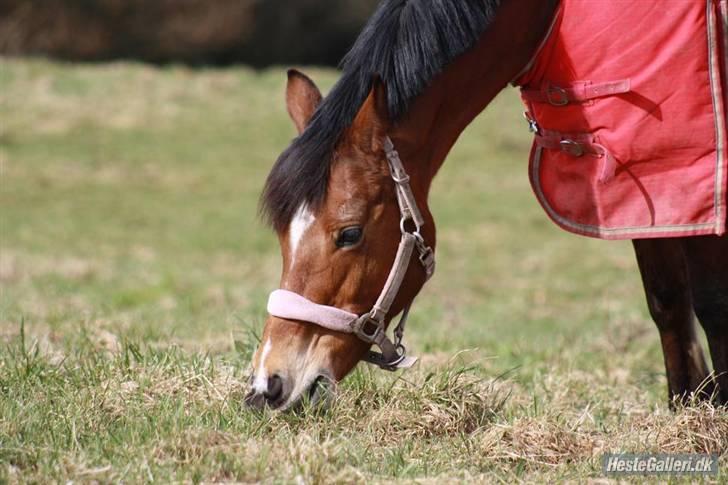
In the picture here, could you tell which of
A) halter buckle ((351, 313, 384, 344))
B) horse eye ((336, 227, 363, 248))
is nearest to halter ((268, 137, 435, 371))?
halter buckle ((351, 313, 384, 344))

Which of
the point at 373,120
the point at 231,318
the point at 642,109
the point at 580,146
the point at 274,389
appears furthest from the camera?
the point at 231,318

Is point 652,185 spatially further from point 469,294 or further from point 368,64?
point 469,294

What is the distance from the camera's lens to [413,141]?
10.6 feet

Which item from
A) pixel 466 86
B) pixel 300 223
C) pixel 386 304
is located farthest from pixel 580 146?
pixel 300 223

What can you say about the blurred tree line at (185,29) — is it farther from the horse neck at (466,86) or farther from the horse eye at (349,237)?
the horse eye at (349,237)

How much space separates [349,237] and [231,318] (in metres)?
1.93

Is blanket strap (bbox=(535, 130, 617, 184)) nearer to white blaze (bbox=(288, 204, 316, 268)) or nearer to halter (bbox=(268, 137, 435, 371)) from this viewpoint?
halter (bbox=(268, 137, 435, 371))

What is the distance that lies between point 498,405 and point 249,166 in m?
10.8

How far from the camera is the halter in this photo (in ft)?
10.00

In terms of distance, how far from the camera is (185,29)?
21734 millimetres

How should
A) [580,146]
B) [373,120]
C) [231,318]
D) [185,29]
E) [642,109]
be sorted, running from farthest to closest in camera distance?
[185,29], [231,318], [580,146], [642,109], [373,120]

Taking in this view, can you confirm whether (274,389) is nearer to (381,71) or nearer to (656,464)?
(381,71)

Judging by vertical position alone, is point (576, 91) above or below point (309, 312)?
above

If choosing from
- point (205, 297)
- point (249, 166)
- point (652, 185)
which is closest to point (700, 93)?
point (652, 185)
